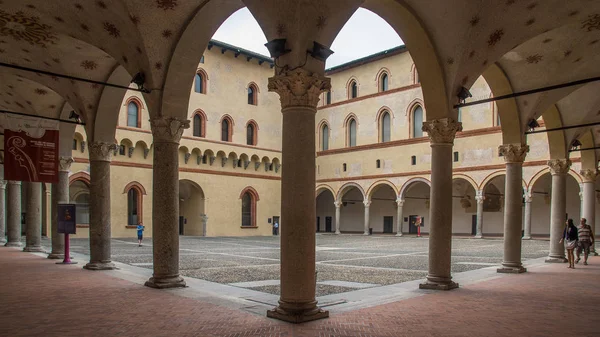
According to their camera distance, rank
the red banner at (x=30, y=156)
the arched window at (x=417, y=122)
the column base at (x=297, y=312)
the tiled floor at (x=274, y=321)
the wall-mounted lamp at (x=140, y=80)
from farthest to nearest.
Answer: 1. the arched window at (x=417, y=122)
2. the red banner at (x=30, y=156)
3. the wall-mounted lamp at (x=140, y=80)
4. the column base at (x=297, y=312)
5. the tiled floor at (x=274, y=321)

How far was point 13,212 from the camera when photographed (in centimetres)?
2078

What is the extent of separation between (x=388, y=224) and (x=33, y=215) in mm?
31189

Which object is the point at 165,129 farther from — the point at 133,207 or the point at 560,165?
the point at 133,207

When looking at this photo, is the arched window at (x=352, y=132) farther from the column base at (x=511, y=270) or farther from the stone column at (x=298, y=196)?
the stone column at (x=298, y=196)

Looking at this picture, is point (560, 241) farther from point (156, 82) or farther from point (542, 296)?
point (156, 82)

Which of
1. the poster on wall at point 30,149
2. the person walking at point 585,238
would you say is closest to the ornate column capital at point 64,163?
the poster on wall at point 30,149

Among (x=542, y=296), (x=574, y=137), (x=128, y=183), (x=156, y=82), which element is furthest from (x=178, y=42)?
(x=128, y=183)

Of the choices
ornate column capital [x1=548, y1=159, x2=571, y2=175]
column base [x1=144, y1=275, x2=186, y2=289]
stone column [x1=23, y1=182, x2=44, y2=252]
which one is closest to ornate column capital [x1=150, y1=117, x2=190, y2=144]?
column base [x1=144, y1=275, x2=186, y2=289]

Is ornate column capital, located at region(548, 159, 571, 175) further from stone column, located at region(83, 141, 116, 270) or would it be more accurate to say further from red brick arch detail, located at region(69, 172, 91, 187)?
red brick arch detail, located at region(69, 172, 91, 187)

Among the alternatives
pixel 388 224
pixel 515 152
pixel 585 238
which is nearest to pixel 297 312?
pixel 515 152

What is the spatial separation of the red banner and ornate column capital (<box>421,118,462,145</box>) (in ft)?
32.6

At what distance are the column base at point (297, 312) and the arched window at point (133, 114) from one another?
27.9 metres

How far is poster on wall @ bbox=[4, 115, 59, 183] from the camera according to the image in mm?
12016

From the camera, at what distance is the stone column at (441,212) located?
31.8 feet
